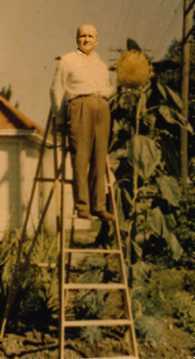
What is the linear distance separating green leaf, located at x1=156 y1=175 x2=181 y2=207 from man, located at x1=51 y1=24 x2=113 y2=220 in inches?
39.9

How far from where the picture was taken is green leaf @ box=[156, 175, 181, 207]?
19.7ft

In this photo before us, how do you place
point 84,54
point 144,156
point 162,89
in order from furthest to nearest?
point 162,89 < point 144,156 < point 84,54

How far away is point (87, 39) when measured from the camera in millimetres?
5086

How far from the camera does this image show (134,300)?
5934mm

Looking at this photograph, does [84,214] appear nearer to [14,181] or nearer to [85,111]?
[85,111]

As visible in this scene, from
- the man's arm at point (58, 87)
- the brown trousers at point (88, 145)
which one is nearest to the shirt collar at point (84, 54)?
the man's arm at point (58, 87)

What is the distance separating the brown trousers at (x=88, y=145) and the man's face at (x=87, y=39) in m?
0.46

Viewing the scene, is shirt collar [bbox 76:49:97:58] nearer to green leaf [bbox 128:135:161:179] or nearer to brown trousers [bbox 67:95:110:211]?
brown trousers [bbox 67:95:110:211]

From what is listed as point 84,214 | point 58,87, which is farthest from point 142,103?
point 84,214

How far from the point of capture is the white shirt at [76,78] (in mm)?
5074

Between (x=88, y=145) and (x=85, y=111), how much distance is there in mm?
318

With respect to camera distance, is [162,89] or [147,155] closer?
[147,155]

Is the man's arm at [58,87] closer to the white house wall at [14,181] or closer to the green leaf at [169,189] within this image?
the green leaf at [169,189]

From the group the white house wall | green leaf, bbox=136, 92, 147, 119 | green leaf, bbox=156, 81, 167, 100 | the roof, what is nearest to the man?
green leaf, bbox=136, 92, 147, 119
